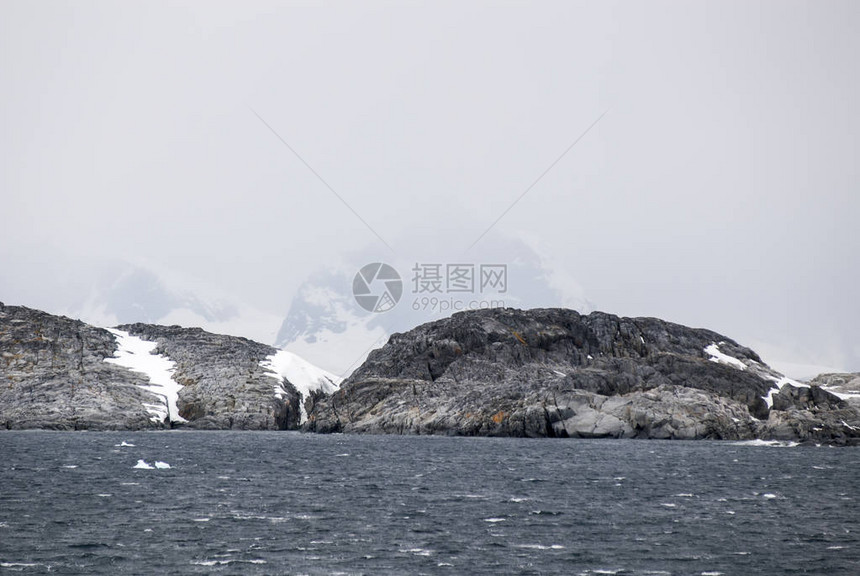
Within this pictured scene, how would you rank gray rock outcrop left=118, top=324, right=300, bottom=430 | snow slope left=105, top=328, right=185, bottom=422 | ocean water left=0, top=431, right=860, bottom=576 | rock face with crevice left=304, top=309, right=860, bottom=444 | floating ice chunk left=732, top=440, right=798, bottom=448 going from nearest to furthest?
ocean water left=0, top=431, right=860, bottom=576 < floating ice chunk left=732, top=440, right=798, bottom=448 < rock face with crevice left=304, top=309, right=860, bottom=444 < snow slope left=105, top=328, right=185, bottom=422 < gray rock outcrop left=118, top=324, right=300, bottom=430

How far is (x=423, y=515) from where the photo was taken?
172 feet

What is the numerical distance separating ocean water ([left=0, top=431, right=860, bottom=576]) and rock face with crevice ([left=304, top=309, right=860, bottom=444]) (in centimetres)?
4919

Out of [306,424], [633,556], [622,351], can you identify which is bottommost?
[633,556]

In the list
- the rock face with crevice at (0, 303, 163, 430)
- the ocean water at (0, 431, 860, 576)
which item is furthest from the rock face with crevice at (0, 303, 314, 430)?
the ocean water at (0, 431, 860, 576)

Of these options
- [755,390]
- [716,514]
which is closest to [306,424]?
[755,390]

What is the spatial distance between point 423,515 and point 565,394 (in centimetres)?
9832

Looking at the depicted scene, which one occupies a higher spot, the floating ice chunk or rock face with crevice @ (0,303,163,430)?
rock face with crevice @ (0,303,163,430)

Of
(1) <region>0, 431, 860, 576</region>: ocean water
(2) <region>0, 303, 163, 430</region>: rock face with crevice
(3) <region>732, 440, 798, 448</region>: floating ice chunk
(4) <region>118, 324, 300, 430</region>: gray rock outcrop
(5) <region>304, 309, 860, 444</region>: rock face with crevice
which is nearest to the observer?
(1) <region>0, 431, 860, 576</region>: ocean water

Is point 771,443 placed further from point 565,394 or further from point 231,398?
point 231,398

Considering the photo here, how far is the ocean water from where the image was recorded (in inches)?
1537

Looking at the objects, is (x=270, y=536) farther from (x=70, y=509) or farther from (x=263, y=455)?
(x=263, y=455)

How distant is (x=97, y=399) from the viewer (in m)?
167

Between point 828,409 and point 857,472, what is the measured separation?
238 feet

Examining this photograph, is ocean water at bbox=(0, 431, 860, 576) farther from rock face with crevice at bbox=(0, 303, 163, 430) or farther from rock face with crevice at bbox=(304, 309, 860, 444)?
rock face with crevice at bbox=(0, 303, 163, 430)
